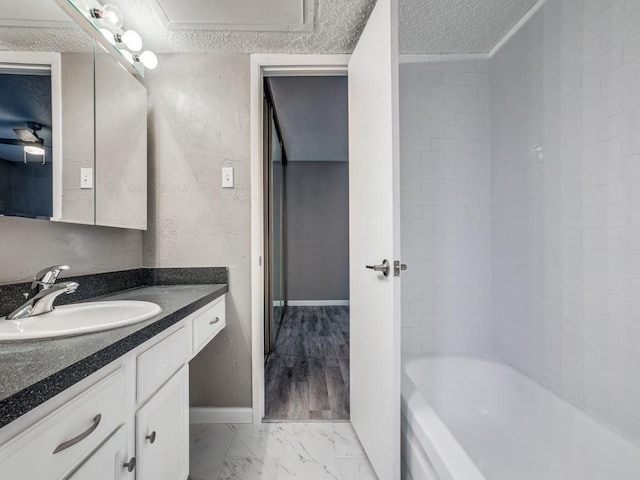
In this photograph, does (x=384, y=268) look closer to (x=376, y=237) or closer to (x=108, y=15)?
(x=376, y=237)

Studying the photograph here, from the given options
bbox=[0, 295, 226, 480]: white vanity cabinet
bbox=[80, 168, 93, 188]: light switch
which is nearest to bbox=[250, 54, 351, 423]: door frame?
bbox=[0, 295, 226, 480]: white vanity cabinet

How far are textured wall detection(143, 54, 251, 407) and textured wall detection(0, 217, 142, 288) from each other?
182mm

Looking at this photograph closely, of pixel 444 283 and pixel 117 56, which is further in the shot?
pixel 444 283

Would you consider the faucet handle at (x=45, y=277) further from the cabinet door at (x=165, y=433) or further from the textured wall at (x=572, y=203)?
the textured wall at (x=572, y=203)

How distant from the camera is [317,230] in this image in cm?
493

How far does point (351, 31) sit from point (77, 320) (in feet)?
5.68

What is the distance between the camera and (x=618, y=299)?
1078 millimetres

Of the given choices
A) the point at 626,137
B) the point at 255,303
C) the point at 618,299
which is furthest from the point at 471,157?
the point at 255,303

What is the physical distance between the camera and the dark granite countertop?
1.49 ft

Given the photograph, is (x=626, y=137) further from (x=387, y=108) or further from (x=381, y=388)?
(x=381, y=388)

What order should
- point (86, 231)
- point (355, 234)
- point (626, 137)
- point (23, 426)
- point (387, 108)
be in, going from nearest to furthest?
1. point (23, 426)
2. point (626, 137)
3. point (387, 108)
4. point (86, 231)
5. point (355, 234)

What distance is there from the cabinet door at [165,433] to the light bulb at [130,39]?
149cm

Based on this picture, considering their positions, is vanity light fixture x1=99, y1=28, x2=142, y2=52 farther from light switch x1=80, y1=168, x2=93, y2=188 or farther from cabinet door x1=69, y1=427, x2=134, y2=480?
cabinet door x1=69, y1=427, x2=134, y2=480

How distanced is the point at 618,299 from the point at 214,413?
1948 millimetres
